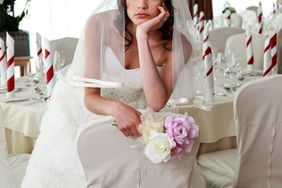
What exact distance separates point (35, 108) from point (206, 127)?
0.85m

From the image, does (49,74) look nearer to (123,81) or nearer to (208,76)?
(123,81)

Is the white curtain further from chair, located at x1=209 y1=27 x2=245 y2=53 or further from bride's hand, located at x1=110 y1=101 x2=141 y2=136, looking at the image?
bride's hand, located at x1=110 y1=101 x2=141 y2=136

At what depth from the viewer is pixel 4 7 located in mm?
4668

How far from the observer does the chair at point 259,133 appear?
1795 millimetres

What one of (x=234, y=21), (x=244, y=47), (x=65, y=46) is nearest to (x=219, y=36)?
(x=244, y=47)

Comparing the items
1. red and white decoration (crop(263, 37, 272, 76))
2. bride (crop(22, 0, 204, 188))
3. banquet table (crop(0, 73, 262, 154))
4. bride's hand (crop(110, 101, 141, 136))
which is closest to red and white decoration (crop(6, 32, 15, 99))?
banquet table (crop(0, 73, 262, 154))

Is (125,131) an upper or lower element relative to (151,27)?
lower

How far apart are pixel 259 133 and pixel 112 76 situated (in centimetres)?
62

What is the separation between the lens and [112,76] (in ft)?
6.19

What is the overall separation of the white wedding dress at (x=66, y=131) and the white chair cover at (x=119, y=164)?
1.02 ft

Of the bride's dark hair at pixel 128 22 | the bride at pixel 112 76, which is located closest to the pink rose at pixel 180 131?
the bride at pixel 112 76

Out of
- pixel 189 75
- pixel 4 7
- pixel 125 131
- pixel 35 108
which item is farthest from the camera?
pixel 4 7

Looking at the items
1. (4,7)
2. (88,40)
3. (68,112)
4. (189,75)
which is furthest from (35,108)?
(4,7)

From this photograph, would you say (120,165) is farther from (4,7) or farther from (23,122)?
(4,7)
